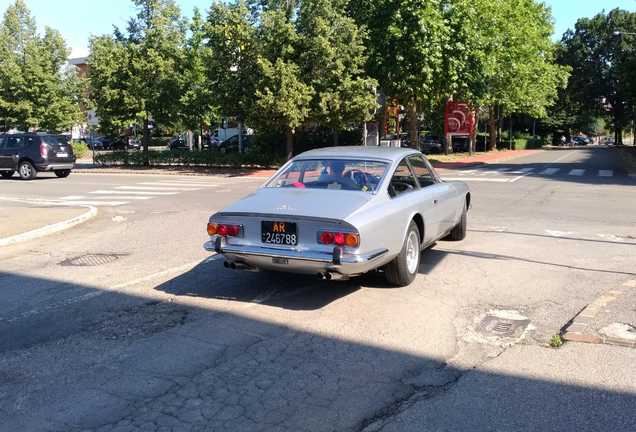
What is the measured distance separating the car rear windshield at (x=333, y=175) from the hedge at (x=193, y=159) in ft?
74.2

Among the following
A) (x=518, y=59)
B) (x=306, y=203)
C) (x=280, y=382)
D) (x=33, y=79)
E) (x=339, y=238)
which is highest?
(x=518, y=59)

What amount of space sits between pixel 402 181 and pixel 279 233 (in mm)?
1837

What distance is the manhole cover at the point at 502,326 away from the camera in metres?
5.40

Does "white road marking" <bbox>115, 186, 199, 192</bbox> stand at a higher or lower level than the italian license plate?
lower

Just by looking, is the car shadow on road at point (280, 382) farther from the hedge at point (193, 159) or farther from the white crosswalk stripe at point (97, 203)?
the hedge at point (193, 159)

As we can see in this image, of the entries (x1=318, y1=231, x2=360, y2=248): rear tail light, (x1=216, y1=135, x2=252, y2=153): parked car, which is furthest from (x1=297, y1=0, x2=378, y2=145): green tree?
(x1=318, y1=231, x2=360, y2=248): rear tail light

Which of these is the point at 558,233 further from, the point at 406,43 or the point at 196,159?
the point at 196,159

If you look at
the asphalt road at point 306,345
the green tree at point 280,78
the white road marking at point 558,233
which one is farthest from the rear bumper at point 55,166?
the white road marking at point 558,233

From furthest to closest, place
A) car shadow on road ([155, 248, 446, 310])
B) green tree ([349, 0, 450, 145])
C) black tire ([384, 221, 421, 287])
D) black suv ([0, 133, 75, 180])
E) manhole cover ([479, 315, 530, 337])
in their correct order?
green tree ([349, 0, 450, 145])
black suv ([0, 133, 75, 180])
black tire ([384, 221, 421, 287])
car shadow on road ([155, 248, 446, 310])
manhole cover ([479, 315, 530, 337])

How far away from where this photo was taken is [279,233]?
6.06m

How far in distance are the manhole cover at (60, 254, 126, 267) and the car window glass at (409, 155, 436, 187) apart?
4.42 meters

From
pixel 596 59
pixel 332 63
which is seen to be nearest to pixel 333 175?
pixel 332 63

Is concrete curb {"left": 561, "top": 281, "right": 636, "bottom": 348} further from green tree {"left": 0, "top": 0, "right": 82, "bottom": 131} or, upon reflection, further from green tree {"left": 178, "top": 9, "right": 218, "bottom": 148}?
green tree {"left": 0, "top": 0, "right": 82, "bottom": 131}

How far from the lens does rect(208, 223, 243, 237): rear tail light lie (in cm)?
630
